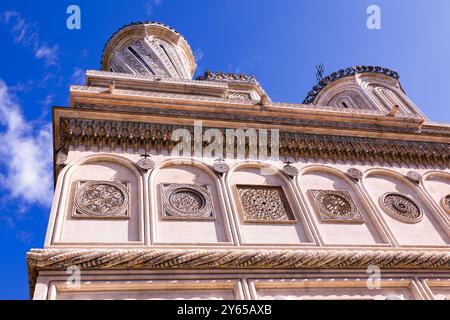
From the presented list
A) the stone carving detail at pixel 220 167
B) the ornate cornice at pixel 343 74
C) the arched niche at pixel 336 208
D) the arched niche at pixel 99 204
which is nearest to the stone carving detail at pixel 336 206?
the arched niche at pixel 336 208

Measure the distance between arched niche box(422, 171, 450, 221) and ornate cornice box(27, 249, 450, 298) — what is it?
1138 millimetres

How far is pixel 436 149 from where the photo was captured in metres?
6.76

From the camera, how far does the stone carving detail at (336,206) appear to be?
17.3 ft

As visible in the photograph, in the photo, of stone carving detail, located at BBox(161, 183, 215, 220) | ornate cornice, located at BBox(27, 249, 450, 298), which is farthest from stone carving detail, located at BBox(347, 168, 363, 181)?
stone carving detail, located at BBox(161, 183, 215, 220)

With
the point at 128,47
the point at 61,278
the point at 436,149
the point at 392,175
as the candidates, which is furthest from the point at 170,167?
the point at 128,47

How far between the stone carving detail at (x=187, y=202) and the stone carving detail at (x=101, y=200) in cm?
42

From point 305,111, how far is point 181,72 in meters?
4.21

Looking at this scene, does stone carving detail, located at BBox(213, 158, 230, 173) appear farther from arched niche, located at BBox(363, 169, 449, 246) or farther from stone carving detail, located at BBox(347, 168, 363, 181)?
arched niche, located at BBox(363, 169, 449, 246)

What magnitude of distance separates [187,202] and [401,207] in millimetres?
2660

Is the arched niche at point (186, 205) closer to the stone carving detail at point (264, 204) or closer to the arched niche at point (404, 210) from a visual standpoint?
the stone carving detail at point (264, 204)

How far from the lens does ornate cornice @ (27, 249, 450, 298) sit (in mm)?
3904

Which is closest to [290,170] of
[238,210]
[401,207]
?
[238,210]

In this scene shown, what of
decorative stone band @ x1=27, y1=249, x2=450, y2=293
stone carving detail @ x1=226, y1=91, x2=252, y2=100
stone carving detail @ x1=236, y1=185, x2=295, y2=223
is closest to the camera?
decorative stone band @ x1=27, y1=249, x2=450, y2=293
